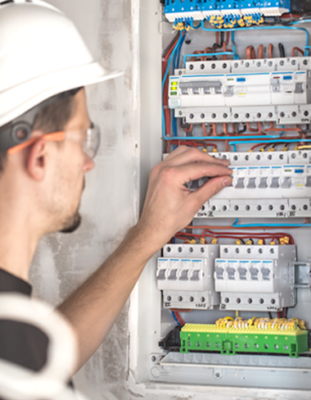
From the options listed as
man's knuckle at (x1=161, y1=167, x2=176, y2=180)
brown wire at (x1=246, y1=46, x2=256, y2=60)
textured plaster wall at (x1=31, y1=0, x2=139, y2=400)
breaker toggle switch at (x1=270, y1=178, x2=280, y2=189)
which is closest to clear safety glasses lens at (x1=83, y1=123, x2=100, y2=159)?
man's knuckle at (x1=161, y1=167, x2=176, y2=180)

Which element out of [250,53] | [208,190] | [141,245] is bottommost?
[141,245]

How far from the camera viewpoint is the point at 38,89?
4.20 ft

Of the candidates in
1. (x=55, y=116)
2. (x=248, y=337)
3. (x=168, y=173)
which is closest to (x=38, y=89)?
(x=55, y=116)

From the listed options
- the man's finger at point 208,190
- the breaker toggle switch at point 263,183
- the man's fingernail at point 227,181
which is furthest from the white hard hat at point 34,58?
the breaker toggle switch at point 263,183

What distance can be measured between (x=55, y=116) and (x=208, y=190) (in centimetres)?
71

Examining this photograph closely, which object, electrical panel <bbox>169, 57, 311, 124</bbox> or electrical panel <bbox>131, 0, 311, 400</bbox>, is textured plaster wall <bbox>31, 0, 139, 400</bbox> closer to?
electrical panel <bbox>131, 0, 311, 400</bbox>

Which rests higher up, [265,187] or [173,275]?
[265,187]

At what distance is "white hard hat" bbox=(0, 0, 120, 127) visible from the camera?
1.27 meters

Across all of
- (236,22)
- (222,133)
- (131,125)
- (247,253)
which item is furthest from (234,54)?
(247,253)

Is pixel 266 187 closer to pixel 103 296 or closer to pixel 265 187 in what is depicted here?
pixel 265 187

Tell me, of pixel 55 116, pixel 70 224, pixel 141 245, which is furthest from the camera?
pixel 141 245

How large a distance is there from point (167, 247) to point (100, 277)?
424 millimetres

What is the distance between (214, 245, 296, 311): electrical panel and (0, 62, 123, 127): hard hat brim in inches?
35.7

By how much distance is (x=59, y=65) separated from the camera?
1.35 meters
